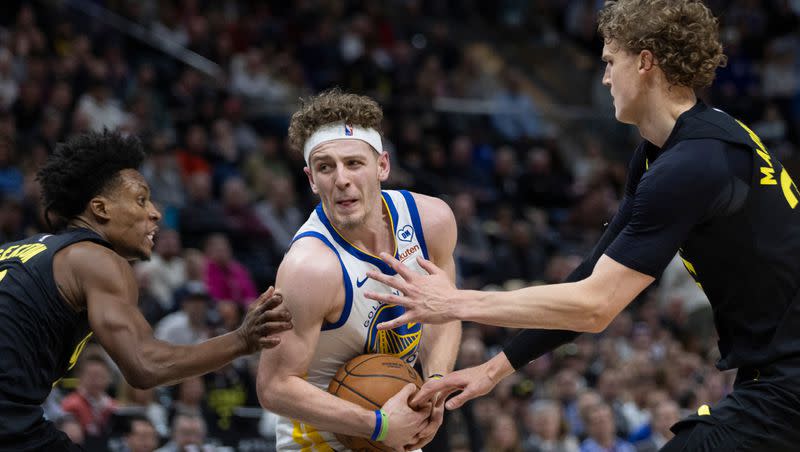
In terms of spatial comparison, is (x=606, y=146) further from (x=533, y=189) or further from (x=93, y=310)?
(x=93, y=310)

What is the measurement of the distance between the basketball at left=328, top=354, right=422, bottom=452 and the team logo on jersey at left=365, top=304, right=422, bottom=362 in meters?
0.13

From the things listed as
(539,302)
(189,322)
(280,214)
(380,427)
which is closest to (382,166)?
(380,427)

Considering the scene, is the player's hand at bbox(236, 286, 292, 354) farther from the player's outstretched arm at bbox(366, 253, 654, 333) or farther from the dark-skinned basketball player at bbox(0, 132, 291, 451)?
the player's outstretched arm at bbox(366, 253, 654, 333)

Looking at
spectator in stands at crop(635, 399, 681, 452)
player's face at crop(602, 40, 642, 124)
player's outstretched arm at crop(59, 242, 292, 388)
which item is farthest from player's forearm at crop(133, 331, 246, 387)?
spectator in stands at crop(635, 399, 681, 452)

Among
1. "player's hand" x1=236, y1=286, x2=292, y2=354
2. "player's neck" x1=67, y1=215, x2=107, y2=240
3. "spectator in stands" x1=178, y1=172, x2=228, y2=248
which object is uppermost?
"spectator in stands" x1=178, y1=172, x2=228, y2=248

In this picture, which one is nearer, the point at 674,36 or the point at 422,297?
the point at 422,297

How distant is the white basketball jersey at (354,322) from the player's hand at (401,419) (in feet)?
1.08

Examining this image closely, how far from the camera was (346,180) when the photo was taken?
4.72 meters

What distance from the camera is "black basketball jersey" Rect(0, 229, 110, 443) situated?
410 cm

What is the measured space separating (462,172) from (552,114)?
3608 millimetres

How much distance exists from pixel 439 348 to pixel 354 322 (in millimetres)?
626

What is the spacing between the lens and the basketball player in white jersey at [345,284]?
4.45 meters

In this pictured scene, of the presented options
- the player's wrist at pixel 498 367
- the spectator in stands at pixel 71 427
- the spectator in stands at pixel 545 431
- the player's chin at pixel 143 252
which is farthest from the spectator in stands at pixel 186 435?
the player's wrist at pixel 498 367

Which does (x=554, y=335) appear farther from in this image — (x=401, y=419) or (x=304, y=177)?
(x=304, y=177)
